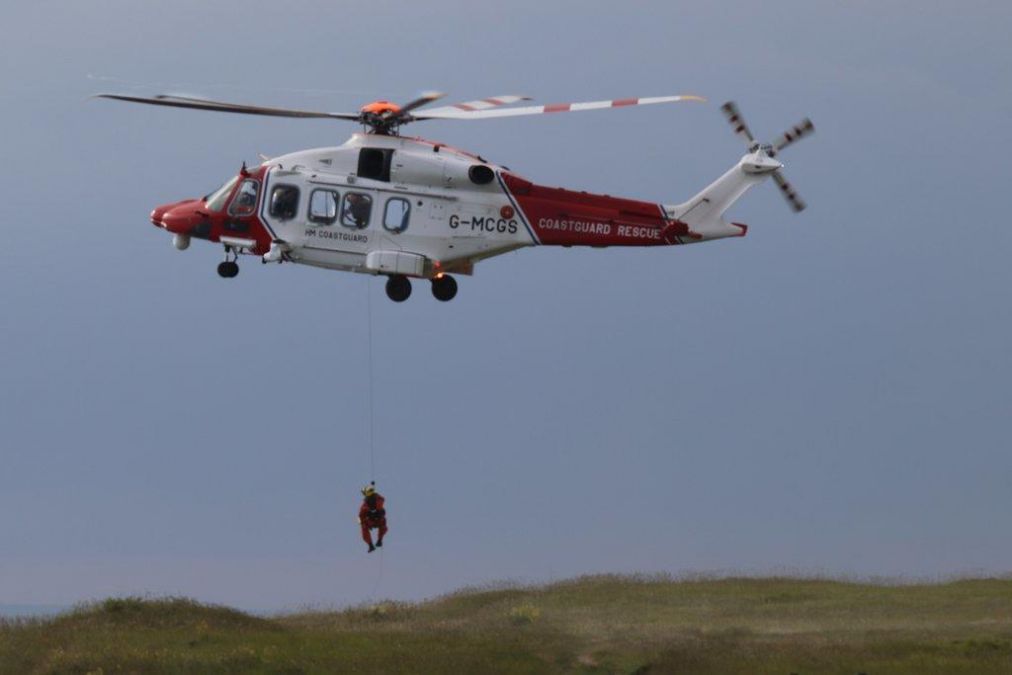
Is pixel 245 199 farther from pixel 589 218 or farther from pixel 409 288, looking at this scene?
pixel 589 218

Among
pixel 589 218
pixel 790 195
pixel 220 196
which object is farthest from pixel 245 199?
pixel 790 195

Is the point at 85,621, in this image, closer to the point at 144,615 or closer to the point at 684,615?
the point at 144,615

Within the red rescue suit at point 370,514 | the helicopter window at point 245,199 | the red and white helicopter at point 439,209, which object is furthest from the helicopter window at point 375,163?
the red rescue suit at point 370,514

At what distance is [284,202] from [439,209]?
2919mm

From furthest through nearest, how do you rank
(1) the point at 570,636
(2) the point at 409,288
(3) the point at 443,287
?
(3) the point at 443,287 → (2) the point at 409,288 → (1) the point at 570,636

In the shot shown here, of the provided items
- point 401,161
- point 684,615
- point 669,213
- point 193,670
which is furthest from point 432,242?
point 193,670

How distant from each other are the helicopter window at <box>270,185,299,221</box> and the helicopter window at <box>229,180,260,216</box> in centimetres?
44

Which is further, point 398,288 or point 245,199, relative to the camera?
point 245,199

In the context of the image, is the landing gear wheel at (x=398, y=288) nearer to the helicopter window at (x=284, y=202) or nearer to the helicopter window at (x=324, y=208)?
the helicopter window at (x=324, y=208)

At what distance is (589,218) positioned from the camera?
33.2 metres

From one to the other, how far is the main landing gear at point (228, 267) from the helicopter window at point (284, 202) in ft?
4.22

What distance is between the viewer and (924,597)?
32219 mm

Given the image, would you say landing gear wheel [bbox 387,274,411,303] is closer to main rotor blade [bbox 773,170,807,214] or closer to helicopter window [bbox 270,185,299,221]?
helicopter window [bbox 270,185,299,221]

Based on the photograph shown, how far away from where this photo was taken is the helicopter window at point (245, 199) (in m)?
34.3
